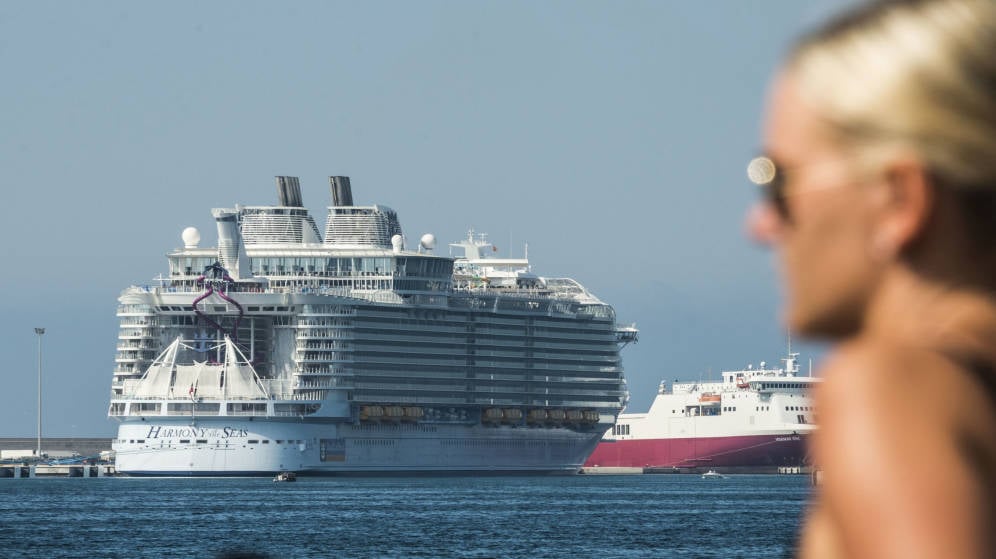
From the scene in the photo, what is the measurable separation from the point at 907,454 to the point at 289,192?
119 meters

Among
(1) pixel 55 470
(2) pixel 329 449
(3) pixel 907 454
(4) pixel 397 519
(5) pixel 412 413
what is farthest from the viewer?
(1) pixel 55 470

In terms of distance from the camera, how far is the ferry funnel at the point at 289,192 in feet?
390

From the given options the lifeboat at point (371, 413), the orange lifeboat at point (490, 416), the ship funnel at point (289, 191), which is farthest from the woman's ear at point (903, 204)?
the ship funnel at point (289, 191)

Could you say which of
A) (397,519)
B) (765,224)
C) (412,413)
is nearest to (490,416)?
(412,413)

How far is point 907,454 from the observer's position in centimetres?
129

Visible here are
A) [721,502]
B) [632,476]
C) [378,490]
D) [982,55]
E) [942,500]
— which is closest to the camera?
[942,500]

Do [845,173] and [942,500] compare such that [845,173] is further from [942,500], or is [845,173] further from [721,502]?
[721,502]

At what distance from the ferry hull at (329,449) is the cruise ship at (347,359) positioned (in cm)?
8

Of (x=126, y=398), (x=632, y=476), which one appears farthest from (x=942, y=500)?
(x=632, y=476)

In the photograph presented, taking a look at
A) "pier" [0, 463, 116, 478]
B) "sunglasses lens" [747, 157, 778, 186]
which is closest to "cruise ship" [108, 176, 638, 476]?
"pier" [0, 463, 116, 478]

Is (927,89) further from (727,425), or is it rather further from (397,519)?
(727,425)

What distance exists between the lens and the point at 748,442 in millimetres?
121438

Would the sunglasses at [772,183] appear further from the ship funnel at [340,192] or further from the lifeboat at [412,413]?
the ship funnel at [340,192]

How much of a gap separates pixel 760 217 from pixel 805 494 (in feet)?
329
